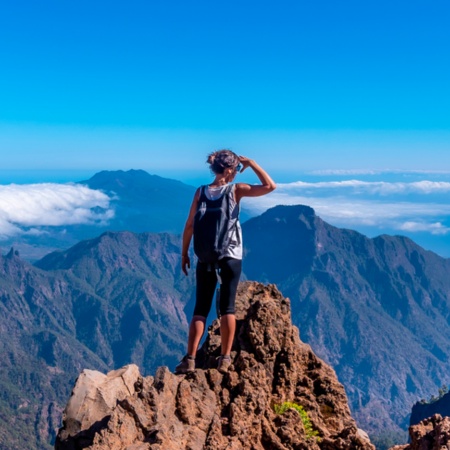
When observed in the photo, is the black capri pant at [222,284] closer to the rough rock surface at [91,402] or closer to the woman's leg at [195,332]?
the woman's leg at [195,332]

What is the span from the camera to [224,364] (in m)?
14.4

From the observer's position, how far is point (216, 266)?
14750 mm

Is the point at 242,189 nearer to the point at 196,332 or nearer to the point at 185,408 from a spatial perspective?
the point at 196,332

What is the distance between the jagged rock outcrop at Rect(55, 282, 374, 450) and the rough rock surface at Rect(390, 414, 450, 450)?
1045 mm

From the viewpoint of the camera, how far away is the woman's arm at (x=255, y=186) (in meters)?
14.5

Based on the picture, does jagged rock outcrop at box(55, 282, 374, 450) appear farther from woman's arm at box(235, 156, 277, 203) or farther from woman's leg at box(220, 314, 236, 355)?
woman's arm at box(235, 156, 277, 203)

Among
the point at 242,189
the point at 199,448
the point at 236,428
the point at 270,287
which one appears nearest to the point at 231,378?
the point at 236,428

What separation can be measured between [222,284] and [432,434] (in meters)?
5.29

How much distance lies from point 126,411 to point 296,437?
3.34m

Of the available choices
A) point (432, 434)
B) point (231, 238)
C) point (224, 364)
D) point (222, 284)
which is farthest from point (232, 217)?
point (432, 434)

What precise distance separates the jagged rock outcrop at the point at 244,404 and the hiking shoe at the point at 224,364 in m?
0.13

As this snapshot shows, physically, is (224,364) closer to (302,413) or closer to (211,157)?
(302,413)

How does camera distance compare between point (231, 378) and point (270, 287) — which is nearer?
point (231, 378)

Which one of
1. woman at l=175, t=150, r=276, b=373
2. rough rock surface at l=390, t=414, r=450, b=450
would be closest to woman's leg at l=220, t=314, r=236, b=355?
woman at l=175, t=150, r=276, b=373
